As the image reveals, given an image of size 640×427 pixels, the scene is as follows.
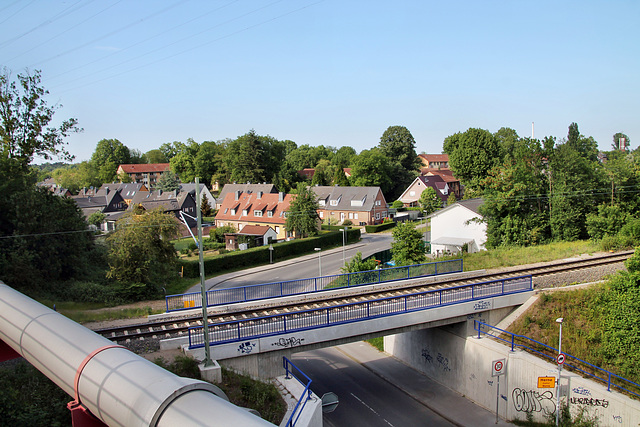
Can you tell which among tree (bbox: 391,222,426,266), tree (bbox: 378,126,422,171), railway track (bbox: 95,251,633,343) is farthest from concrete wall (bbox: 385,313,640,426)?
tree (bbox: 378,126,422,171)

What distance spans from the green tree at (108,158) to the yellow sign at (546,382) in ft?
390

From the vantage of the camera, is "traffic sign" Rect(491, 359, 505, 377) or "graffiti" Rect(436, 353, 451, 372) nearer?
"traffic sign" Rect(491, 359, 505, 377)

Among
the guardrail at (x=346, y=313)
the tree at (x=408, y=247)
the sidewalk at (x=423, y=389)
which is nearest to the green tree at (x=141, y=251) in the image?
the guardrail at (x=346, y=313)

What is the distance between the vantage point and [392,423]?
17.4 m

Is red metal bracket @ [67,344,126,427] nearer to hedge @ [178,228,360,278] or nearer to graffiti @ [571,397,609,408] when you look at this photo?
graffiti @ [571,397,609,408]

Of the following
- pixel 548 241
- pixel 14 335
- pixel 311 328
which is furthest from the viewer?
pixel 548 241

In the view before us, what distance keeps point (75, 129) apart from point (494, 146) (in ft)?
169

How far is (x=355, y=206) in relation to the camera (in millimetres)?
61656

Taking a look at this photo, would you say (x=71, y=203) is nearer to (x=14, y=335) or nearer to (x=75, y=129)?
(x=75, y=129)

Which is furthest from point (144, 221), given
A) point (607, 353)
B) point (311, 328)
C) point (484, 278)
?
point (607, 353)

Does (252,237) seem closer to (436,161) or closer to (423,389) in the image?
(423,389)

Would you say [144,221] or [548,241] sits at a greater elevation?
[144,221]

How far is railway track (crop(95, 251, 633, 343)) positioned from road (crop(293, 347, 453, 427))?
3998 millimetres

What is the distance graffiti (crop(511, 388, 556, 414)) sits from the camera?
53.5ft
